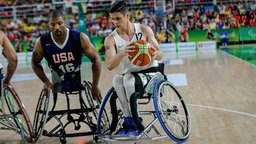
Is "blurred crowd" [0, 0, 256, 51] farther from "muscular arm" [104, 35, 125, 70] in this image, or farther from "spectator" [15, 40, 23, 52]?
"muscular arm" [104, 35, 125, 70]

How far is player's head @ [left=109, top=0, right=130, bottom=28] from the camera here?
4547 millimetres

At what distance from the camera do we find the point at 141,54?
14.3ft

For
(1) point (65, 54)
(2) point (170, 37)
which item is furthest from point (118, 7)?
(2) point (170, 37)

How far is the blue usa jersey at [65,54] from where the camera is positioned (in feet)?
16.6

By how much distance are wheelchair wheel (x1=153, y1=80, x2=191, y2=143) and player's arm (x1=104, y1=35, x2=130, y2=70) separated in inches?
16.2

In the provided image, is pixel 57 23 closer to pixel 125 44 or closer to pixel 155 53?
pixel 125 44

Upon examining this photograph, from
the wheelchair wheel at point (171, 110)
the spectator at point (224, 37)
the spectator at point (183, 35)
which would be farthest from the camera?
the spectator at point (224, 37)

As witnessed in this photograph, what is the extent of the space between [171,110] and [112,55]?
0.77m

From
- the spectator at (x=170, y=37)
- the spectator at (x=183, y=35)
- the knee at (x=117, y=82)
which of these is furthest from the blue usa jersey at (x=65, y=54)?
the spectator at (x=183, y=35)

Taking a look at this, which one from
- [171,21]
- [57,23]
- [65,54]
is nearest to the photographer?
[57,23]

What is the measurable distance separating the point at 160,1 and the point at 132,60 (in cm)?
2135

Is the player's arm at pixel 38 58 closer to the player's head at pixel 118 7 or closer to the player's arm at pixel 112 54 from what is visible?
the player's arm at pixel 112 54

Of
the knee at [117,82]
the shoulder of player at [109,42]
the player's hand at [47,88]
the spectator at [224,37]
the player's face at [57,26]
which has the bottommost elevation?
the spectator at [224,37]

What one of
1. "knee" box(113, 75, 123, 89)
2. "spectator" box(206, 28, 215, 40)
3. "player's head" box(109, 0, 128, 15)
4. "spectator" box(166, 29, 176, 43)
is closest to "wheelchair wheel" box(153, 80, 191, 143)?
"knee" box(113, 75, 123, 89)
